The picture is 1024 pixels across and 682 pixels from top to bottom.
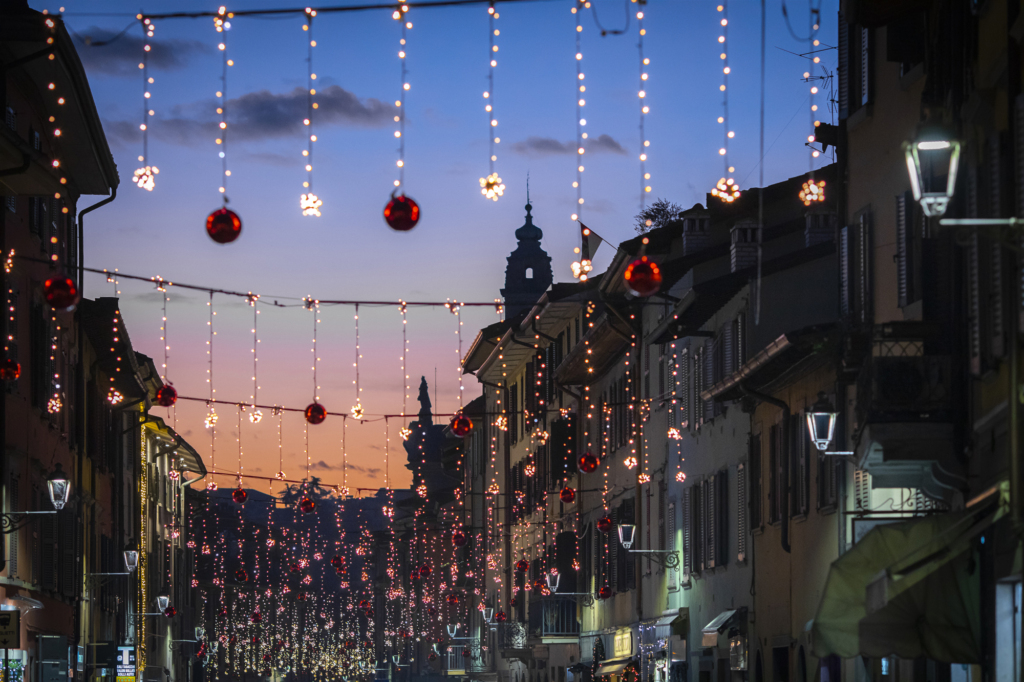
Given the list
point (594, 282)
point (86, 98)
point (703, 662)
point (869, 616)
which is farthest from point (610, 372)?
point (869, 616)

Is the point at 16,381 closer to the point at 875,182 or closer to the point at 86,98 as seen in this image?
the point at 86,98

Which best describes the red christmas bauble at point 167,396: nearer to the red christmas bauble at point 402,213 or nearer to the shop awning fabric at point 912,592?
the red christmas bauble at point 402,213

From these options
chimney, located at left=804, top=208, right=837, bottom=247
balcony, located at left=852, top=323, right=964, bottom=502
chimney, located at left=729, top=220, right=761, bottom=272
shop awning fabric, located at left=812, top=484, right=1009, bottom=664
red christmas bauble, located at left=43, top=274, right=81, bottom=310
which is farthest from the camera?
chimney, located at left=729, top=220, right=761, bottom=272

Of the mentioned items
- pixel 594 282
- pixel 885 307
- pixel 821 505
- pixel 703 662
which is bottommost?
pixel 703 662

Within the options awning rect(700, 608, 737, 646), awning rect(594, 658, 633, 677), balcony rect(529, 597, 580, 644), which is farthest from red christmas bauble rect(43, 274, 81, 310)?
balcony rect(529, 597, 580, 644)

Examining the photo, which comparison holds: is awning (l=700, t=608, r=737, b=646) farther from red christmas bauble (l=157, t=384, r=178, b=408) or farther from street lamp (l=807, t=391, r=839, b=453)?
red christmas bauble (l=157, t=384, r=178, b=408)

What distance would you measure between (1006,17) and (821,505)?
31.2ft

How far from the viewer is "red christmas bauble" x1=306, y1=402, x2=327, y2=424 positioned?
2686 centimetres

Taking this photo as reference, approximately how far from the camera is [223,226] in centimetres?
1457

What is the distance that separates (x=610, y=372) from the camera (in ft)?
128

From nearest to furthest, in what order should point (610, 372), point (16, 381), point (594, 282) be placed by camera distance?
point (16, 381) → point (610, 372) → point (594, 282)

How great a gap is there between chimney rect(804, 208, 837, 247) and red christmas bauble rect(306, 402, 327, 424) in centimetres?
867

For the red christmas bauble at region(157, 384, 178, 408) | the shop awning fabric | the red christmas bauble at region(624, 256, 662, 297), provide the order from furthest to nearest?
the red christmas bauble at region(157, 384, 178, 408)
the red christmas bauble at region(624, 256, 662, 297)
the shop awning fabric

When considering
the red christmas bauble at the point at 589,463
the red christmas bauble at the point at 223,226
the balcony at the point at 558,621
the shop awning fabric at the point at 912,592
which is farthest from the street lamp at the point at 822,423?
the balcony at the point at 558,621
